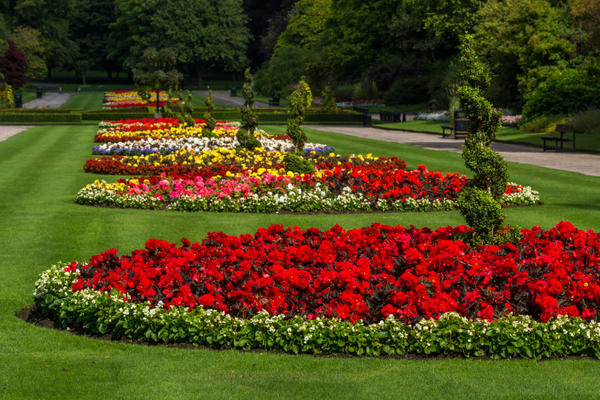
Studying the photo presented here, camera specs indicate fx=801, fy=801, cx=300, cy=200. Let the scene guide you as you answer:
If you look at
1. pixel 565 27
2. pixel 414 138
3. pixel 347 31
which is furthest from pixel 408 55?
pixel 414 138

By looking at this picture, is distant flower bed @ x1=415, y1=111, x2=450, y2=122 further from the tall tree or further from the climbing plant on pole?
the tall tree

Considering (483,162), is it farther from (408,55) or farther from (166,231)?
(408,55)

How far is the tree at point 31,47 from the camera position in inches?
3236

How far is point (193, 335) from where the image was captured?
284 inches

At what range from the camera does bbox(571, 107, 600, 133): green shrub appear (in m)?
32.3

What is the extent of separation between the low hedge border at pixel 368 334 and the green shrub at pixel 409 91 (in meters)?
54.1

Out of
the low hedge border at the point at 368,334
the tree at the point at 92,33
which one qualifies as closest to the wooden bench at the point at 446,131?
the low hedge border at the point at 368,334

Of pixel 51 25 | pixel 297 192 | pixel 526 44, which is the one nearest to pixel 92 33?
pixel 51 25

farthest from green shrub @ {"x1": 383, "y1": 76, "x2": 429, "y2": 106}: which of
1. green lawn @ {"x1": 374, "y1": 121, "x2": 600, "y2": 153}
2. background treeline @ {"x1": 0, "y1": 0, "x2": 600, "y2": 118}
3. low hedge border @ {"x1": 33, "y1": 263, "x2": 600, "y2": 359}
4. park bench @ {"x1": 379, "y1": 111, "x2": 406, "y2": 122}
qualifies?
low hedge border @ {"x1": 33, "y1": 263, "x2": 600, "y2": 359}

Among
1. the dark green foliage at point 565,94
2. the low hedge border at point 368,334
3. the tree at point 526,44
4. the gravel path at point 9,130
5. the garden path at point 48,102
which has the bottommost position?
the low hedge border at point 368,334

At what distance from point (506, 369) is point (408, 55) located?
205ft

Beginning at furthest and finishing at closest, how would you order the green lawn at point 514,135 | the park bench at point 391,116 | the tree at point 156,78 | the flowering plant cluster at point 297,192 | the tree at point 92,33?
the tree at point 92,33
the park bench at point 391,116
the tree at point 156,78
the green lawn at point 514,135
the flowering plant cluster at point 297,192

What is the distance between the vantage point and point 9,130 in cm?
3953

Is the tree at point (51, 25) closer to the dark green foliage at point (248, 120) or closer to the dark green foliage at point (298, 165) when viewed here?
the dark green foliage at point (248, 120)
